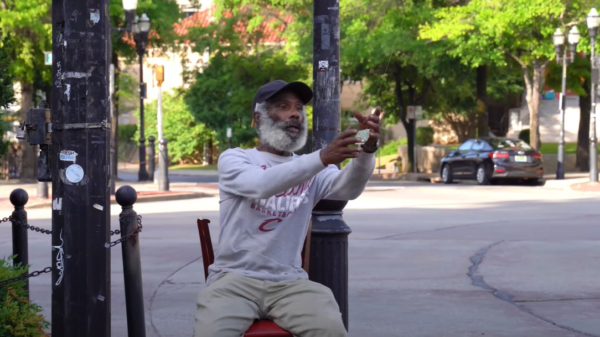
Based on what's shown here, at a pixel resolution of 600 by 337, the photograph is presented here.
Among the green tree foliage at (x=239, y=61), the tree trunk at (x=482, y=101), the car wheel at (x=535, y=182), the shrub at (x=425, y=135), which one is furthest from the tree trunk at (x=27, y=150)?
the shrub at (x=425, y=135)

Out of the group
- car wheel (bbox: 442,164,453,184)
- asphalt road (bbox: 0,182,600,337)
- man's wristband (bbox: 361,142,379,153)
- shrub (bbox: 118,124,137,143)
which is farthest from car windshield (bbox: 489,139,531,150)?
shrub (bbox: 118,124,137,143)

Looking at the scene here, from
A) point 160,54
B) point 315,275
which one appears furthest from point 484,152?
point 315,275

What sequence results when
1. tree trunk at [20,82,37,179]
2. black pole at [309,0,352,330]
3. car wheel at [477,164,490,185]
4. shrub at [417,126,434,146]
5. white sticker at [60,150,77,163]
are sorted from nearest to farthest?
white sticker at [60,150,77,163] → black pole at [309,0,352,330] → car wheel at [477,164,490,185] → tree trunk at [20,82,37,179] → shrub at [417,126,434,146]

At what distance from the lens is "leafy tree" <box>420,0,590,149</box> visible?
30.8 metres

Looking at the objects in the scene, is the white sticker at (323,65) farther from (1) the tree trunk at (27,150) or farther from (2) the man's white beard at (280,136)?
(1) the tree trunk at (27,150)

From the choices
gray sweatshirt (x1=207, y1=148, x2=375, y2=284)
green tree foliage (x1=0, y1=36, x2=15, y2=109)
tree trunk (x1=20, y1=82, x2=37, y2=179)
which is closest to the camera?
gray sweatshirt (x1=207, y1=148, x2=375, y2=284)

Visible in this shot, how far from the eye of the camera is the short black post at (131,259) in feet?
19.9

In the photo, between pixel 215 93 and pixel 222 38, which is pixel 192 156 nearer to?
pixel 215 93

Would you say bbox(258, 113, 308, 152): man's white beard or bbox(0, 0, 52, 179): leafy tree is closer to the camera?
bbox(258, 113, 308, 152): man's white beard

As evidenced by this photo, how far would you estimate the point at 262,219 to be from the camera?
4.73 metres

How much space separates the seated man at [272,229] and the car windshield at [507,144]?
25.6 meters

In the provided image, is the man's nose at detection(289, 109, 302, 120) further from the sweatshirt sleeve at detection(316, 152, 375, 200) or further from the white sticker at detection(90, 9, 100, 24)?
the white sticker at detection(90, 9, 100, 24)

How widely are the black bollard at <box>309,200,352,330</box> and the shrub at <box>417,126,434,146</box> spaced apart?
4896 centimetres

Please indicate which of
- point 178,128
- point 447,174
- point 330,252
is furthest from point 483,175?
point 178,128
